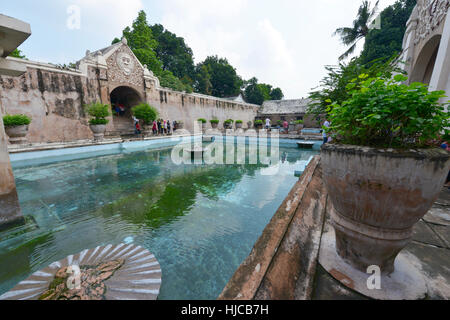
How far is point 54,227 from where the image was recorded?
2674mm

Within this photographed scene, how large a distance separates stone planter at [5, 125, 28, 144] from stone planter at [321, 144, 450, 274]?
427 inches

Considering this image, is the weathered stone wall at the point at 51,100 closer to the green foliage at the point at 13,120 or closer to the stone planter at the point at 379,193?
the green foliage at the point at 13,120

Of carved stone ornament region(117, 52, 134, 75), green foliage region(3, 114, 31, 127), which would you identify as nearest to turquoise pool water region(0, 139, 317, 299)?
green foliage region(3, 114, 31, 127)

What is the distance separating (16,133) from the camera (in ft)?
23.6

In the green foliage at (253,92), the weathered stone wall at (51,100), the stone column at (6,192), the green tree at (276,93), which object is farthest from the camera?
the green tree at (276,93)

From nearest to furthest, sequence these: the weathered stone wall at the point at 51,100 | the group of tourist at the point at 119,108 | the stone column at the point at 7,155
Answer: the stone column at the point at 7,155, the weathered stone wall at the point at 51,100, the group of tourist at the point at 119,108

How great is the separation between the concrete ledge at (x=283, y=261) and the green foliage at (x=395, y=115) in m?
0.91

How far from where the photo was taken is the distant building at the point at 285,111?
25.3 metres

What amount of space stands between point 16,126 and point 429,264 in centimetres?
1153

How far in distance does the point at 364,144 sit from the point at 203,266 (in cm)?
193

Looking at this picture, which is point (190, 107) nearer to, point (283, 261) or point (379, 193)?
point (283, 261)

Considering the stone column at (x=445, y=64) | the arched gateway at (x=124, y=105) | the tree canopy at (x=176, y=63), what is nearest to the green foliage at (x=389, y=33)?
the stone column at (x=445, y=64)
